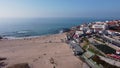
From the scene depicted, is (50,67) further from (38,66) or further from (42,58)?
(42,58)

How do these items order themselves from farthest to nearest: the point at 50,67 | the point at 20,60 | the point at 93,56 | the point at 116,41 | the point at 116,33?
the point at 116,33
the point at 116,41
the point at 20,60
the point at 93,56
the point at 50,67

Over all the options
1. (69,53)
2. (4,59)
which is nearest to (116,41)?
(69,53)

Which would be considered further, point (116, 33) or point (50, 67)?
point (116, 33)

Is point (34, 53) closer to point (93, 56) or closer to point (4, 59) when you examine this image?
point (4, 59)

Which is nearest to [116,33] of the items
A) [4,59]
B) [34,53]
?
[34,53]

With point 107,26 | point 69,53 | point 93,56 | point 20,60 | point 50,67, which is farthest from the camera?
point 107,26

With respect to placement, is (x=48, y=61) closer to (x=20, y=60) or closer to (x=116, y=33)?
(x=20, y=60)

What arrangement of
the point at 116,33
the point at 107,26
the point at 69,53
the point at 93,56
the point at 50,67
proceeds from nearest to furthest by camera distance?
1. the point at 50,67
2. the point at 93,56
3. the point at 69,53
4. the point at 116,33
5. the point at 107,26

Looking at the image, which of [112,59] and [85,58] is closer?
[112,59]

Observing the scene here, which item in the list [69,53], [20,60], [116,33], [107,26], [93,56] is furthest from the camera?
[107,26]
